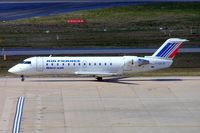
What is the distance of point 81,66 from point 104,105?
30.9 feet

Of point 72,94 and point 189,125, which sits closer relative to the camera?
point 189,125

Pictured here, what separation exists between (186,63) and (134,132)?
25.2 meters

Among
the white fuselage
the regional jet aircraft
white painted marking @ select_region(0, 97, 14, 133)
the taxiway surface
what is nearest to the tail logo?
the regional jet aircraft

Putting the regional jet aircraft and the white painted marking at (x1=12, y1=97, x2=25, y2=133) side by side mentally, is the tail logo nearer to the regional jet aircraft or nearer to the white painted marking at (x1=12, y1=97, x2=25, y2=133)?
the regional jet aircraft

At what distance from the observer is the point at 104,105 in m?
44.9

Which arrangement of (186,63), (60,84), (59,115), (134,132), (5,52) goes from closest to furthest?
(134,132) < (59,115) < (60,84) < (186,63) < (5,52)

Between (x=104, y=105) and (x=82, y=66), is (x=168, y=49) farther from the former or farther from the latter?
(x=104, y=105)

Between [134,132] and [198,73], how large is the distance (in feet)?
70.1

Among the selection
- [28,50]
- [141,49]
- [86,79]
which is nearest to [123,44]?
[141,49]

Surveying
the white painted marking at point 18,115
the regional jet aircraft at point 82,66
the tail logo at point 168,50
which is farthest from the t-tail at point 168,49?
the white painted marking at point 18,115

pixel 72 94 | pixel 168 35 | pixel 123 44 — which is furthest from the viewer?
pixel 168 35

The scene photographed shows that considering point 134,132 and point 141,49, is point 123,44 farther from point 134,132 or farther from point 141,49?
point 134,132

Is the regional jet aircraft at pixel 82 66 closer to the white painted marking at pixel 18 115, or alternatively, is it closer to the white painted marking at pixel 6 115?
the white painted marking at pixel 18 115

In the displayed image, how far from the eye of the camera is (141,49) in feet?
222
